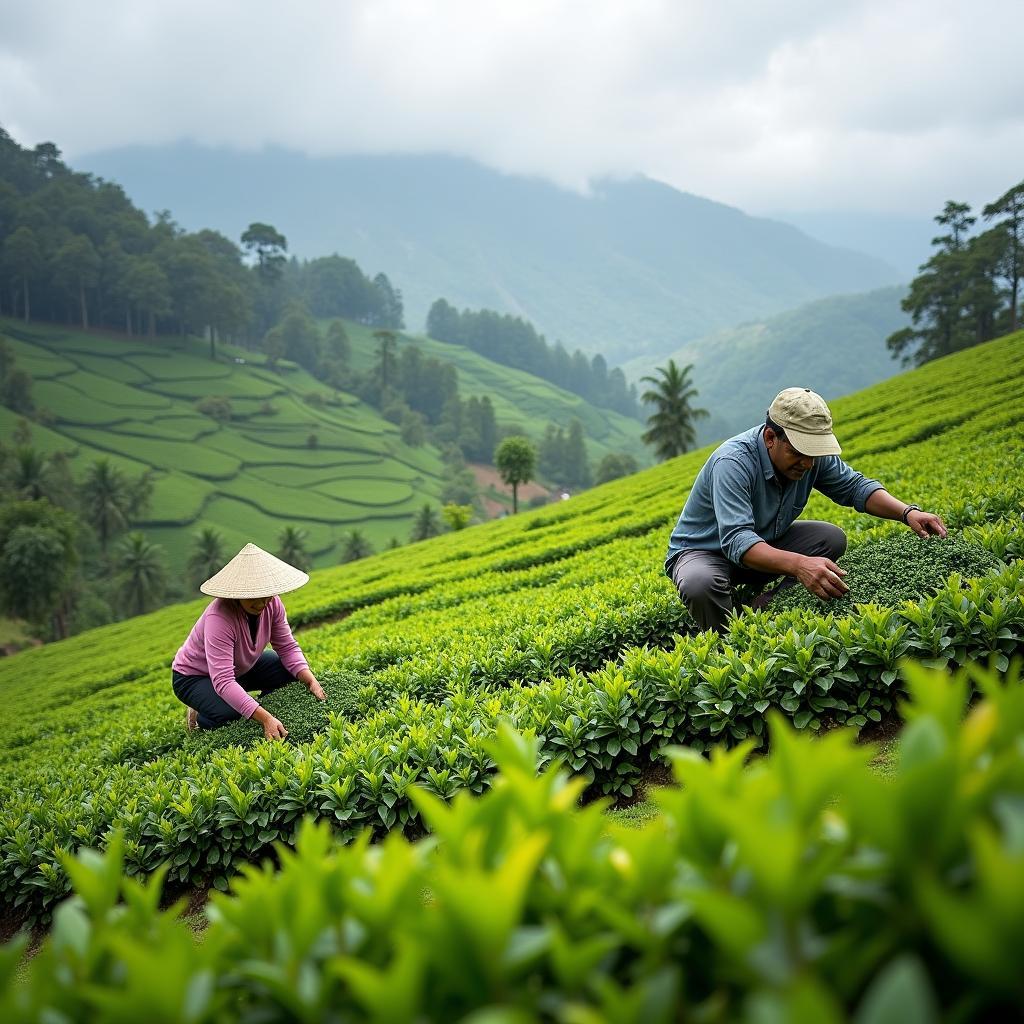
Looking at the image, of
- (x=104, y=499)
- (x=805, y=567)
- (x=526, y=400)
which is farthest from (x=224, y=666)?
(x=526, y=400)

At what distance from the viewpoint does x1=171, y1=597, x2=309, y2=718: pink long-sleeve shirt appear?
5.91m

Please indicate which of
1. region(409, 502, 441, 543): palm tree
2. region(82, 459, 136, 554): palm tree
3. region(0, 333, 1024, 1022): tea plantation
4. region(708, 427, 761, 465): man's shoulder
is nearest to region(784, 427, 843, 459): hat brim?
region(708, 427, 761, 465): man's shoulder

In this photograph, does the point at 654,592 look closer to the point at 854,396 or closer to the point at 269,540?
the point at 854,396

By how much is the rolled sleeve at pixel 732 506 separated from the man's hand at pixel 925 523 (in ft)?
3.72

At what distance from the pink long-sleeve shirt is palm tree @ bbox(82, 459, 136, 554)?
171 ft

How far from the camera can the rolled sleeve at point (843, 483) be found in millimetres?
5505

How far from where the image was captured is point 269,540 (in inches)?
2496

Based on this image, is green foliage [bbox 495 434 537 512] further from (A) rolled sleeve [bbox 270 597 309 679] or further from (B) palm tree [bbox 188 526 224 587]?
(A) rolled sleeve [bbox 270 597 309 679]

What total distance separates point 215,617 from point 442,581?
28.2ft

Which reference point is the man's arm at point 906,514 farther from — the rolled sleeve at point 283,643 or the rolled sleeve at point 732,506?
the rolled sleeve at point 283,643

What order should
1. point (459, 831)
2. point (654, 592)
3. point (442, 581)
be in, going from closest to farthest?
1. point (459, 831)
2. point (654, 592)
3. point (442, 581)

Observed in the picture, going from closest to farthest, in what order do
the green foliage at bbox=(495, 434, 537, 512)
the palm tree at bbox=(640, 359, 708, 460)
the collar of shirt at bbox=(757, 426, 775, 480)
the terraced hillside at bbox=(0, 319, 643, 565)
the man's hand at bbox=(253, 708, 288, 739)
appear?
the collar of shirt at bbox=(757, 426, 775, 480), the man's hand at bbox=(253, 708, 288, 739), the palm tree at bbox=(640, 359, 708, 460), the green foliage at bbox=(495, 434, 537, 512), the terraced hillside at bbox=(0, 319, 643, 565)

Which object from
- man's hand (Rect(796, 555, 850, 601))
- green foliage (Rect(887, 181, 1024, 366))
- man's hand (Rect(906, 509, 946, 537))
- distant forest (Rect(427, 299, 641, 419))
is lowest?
man's hand (Rect(796, 555, 850, 601))

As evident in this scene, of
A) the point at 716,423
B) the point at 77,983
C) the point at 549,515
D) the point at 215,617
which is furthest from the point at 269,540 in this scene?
the point at 716,423
